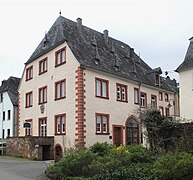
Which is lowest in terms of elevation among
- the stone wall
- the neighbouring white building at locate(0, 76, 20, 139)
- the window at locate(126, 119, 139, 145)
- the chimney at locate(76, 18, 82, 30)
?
the stone wall

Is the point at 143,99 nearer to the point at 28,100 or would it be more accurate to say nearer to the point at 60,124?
the point at 60,124

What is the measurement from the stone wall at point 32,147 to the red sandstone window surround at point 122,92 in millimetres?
7837

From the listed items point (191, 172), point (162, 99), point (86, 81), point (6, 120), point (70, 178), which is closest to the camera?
point (191, 172)

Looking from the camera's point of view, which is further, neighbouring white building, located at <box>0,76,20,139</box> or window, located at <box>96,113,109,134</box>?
neighbouring white building, located at <box>0,76,20,139</box>

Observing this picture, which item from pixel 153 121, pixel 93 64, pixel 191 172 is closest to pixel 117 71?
pixel 93 64

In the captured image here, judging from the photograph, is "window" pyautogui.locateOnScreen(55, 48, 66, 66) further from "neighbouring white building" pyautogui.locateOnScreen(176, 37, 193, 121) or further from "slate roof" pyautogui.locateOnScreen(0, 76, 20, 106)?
"slate roof" pyautogui.locateOnScreen(0, 76, 20, 106)

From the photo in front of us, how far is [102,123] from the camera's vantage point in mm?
28406

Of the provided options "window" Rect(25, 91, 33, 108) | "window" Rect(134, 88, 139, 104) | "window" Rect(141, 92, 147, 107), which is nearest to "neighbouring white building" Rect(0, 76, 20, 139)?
"window" Rect(25, 91, 33, 108)

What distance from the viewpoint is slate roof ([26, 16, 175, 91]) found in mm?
29375

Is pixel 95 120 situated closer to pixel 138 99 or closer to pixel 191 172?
pixel 138 99

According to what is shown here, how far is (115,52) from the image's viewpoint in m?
35.8

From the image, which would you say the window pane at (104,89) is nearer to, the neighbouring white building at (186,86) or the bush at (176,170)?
the neighbouring white building at (186,86)

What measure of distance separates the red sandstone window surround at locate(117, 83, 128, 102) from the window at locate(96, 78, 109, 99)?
189cm

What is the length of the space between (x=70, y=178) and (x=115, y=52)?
24.8 meters
